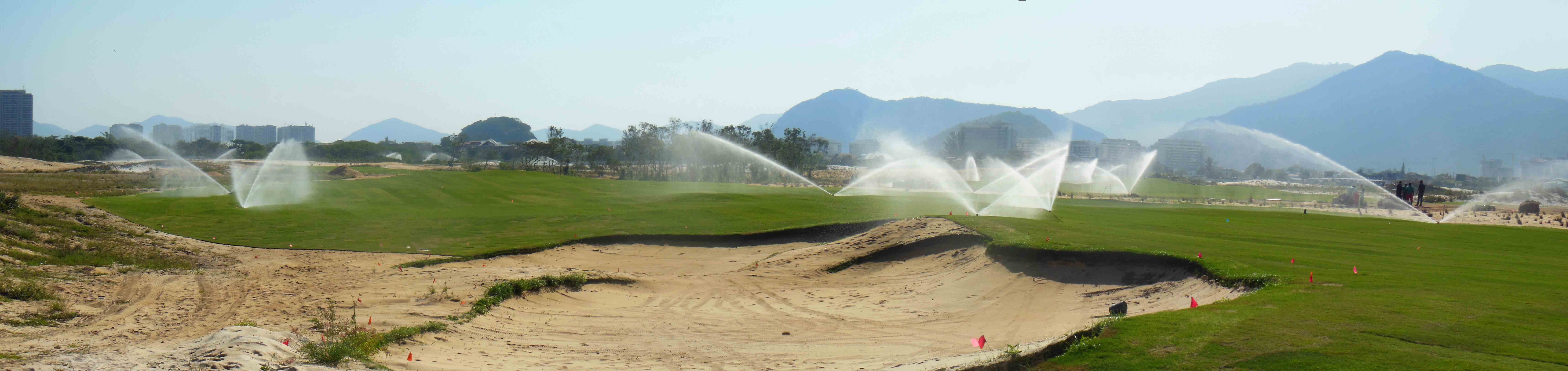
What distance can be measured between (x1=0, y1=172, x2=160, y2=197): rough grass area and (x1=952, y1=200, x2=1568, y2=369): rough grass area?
130 feet

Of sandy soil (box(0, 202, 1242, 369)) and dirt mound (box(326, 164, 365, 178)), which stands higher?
dirt mound (box(326, 164, 365, 178))

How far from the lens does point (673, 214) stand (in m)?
31.4

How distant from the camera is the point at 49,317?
1216cm

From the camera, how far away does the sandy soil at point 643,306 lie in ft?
35.3

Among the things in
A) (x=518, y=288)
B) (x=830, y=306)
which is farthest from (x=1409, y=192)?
(x=518, y=288)

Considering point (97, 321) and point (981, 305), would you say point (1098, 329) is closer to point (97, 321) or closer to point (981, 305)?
point (981, 305)

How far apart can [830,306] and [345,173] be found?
7285 cm

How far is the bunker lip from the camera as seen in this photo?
437 inches

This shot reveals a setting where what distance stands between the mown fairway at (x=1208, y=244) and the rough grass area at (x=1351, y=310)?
4 cm

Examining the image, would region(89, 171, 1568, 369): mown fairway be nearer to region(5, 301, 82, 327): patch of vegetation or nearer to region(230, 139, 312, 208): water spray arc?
→ region(230, 139, 312, 208): water spray arc

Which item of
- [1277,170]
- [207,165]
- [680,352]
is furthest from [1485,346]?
Result: [1277,170]

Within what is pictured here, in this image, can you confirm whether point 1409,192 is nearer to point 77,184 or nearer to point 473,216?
point 473,216

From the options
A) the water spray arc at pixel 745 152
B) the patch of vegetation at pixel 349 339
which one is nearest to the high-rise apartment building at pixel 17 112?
the water spray arc at pixel 745 152

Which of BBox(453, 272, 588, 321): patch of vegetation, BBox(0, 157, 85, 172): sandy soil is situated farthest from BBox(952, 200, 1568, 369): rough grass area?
BBox(0, 157, 85, 172): sandy soil
